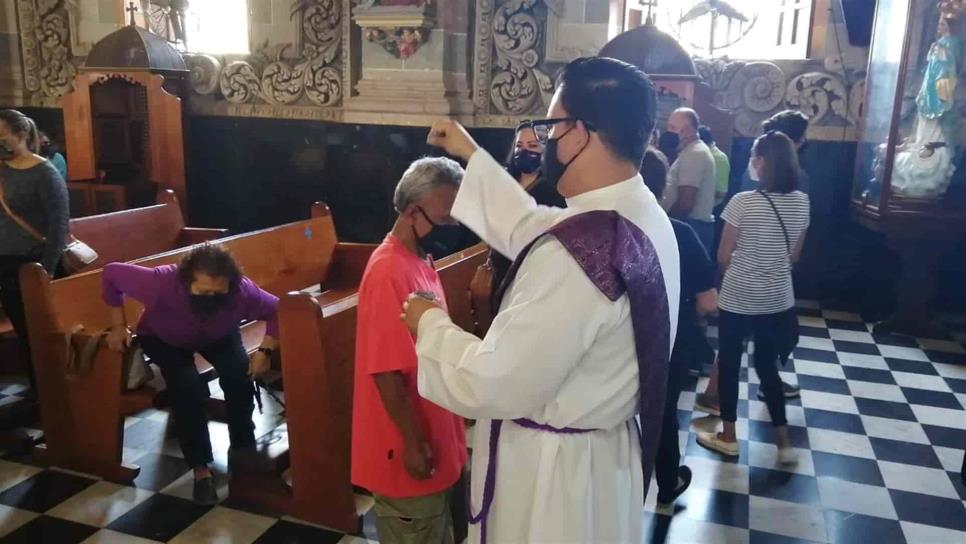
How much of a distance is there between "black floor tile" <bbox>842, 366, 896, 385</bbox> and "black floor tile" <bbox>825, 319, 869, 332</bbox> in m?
1.02

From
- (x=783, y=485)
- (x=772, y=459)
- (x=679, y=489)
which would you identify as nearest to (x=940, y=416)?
(x=772, y=459)

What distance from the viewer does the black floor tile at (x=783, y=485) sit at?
143 inches

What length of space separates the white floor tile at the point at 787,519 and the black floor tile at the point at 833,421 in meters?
1.04

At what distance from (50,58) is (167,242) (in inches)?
171

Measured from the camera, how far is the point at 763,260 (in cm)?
372

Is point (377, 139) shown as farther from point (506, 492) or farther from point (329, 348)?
point (506, 492)

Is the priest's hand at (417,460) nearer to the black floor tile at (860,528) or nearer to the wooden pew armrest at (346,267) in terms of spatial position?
the black floor tile at (860,528)

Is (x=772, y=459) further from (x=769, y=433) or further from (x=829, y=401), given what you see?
(x=829, y=401)

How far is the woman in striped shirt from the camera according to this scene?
369 cm

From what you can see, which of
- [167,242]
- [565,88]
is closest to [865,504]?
[565,88]

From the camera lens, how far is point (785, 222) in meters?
3.70

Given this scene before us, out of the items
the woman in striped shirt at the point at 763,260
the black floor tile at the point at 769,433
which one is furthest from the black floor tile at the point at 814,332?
the woman in striped shirt at the point at 763,260

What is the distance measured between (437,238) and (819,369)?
12.8 feet

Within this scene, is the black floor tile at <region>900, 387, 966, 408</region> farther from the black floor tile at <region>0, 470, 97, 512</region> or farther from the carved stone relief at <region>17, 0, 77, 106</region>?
the carved stone relief at <region>17, 0, 77, 106</region>
